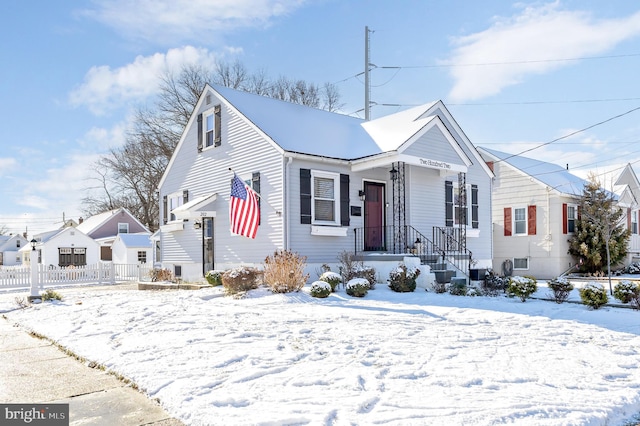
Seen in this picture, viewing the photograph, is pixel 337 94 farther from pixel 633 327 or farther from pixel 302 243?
pixel 633 327

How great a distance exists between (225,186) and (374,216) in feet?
16.3

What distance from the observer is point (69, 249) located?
38.8 metres

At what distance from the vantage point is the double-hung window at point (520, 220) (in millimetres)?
21703

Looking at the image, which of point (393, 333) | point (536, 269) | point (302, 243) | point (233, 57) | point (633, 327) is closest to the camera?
point (393, 333)

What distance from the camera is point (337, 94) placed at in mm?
36875

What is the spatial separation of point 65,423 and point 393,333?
4.40 m

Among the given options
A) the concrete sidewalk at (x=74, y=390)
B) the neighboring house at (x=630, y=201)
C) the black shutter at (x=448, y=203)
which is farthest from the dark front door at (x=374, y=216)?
the neighboring house at (x=630, y=201)

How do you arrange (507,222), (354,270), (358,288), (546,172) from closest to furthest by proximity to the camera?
(358,288) → (354,270) → (507,222) → (546,172)

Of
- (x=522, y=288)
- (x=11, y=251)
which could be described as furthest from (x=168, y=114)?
(x=11, y=251)

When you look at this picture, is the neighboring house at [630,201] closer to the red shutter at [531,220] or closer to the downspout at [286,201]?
the red shutter at [531,220]

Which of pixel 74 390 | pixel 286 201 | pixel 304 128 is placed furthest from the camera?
pixel 304 128

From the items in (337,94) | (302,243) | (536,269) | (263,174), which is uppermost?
A: (337,94)

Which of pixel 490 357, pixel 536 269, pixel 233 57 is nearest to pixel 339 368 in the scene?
pixel 490 357

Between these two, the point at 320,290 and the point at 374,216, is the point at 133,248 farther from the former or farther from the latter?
the point at 320,290
